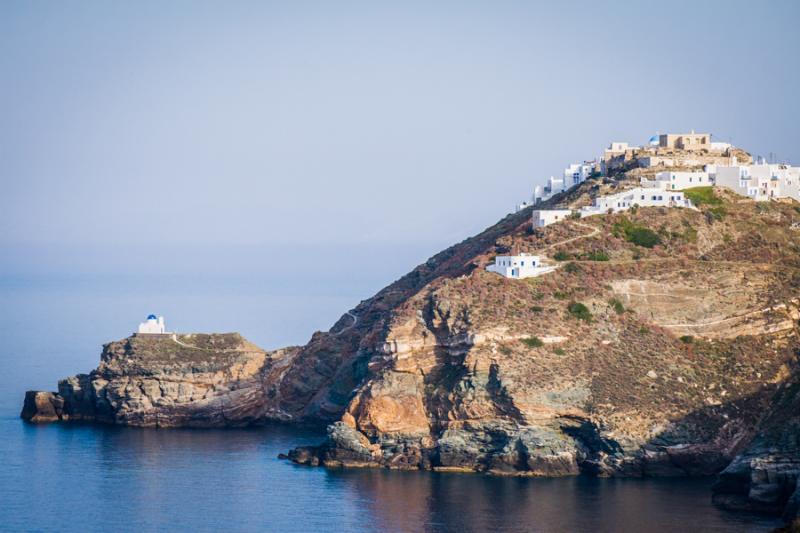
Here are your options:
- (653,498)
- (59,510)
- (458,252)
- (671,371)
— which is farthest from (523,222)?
(59,510)

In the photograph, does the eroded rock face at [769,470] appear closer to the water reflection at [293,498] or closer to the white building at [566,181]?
the water reflection at [293,498]

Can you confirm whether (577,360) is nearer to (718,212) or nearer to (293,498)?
(718,212)

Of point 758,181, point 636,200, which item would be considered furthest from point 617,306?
point 758,181

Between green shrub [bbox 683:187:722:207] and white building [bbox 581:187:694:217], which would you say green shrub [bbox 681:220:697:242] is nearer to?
white building [bbox 581:187:694:217]

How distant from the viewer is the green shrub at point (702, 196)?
12188cm

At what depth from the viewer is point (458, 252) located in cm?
13438

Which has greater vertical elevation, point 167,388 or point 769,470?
point 167,388

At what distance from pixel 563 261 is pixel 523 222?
16.2 meters

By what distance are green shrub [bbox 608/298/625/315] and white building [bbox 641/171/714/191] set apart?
15183 millimetres

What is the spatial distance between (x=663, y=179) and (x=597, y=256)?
40.7ft

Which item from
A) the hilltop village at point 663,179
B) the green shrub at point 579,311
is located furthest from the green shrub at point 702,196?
the green shrub at point 579,311

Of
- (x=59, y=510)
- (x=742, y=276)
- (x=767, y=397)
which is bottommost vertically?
(x=59, y=510)

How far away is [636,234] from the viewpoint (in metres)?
117

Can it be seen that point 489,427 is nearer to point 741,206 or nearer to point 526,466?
point 526,466
